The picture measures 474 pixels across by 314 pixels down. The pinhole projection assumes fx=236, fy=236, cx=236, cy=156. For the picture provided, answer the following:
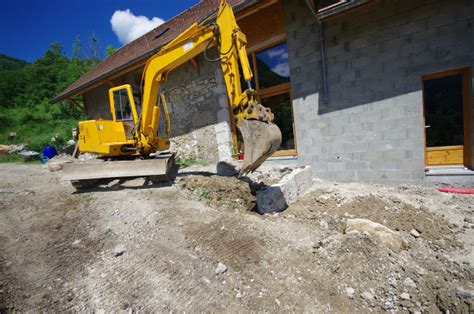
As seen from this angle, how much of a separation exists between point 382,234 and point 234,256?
68.5 inches

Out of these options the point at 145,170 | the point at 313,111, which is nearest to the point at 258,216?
the point at 145,170

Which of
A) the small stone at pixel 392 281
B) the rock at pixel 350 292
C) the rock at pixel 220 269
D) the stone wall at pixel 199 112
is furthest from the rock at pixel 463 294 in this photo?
the stone wall at pixel 199 112

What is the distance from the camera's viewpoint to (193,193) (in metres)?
4.52

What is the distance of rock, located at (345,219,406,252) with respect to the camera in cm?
264

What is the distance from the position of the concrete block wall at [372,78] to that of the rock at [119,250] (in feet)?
14.6

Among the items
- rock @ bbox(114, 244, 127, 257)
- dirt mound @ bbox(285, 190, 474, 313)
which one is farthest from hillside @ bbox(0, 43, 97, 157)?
dirt mound @ bbox(285, 190, 474, 313)

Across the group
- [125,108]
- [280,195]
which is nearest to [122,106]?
[125,108]

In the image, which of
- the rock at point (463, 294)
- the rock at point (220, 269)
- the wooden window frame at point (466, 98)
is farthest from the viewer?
the wooden window frame at point (466, 98)

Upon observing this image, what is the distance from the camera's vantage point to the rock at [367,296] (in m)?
2.05

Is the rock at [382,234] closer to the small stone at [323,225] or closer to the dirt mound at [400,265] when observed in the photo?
the dirt mound at [400,265]

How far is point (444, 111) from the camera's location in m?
4.59

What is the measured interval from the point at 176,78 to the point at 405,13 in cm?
649

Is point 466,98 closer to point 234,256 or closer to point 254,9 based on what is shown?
point 254,9

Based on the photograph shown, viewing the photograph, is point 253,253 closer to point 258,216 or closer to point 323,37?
point 258,216
